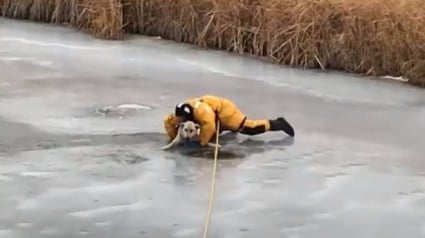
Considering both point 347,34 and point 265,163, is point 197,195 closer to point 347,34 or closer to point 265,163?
point 265,163

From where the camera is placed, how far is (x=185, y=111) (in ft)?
16.6

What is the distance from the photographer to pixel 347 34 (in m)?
7.79

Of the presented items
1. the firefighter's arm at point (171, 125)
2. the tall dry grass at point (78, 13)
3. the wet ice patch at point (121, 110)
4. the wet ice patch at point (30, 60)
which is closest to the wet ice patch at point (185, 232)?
the firefighter's arm at point (171, 125)

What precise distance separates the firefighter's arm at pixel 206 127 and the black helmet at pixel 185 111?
0.23 ft

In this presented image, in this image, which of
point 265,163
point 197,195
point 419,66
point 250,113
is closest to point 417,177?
point 265,163

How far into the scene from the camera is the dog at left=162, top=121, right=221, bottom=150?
5.00 metres

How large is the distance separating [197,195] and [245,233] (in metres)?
0.52

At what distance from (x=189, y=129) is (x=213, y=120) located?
143 millimetres

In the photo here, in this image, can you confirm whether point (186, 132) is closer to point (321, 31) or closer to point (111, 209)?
point (111, 209)

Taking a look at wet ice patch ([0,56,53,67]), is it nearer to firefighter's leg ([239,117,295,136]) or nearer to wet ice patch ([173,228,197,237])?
firefighter's leg ([239,117,295,136])

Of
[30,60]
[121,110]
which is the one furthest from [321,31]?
[121,110]

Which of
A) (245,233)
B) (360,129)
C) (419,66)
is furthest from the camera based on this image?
(419,66)

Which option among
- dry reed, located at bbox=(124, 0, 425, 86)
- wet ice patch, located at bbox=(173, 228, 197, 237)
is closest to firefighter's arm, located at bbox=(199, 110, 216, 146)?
wet ice patch, located at bbox=(173, 228, 197, 237)

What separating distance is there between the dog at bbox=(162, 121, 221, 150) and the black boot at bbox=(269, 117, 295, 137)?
56 cm
